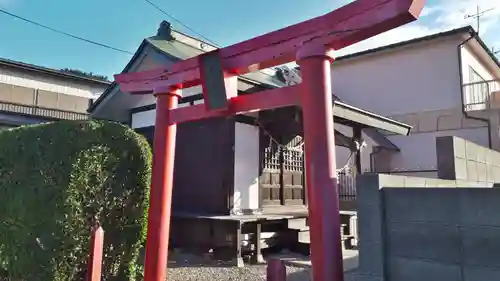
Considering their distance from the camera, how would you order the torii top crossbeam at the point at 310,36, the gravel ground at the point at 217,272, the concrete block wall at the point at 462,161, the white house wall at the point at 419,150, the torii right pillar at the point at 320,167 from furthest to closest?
the white house wall at the point at 419,150 → the gravel ground at the point at 217,272 → the concrete block wall at the point at 462,161 → the torii right pillar at the point at 320,167 → the torii top crossbeam at the point at 310,36

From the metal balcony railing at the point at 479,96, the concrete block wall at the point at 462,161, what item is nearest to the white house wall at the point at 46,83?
the metal balcony railing at the point at 479,96

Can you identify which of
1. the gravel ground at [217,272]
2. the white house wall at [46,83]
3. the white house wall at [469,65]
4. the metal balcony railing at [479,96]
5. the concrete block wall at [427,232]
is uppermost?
the white house wall at [46,83]

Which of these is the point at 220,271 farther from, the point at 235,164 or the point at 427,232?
the point at 427,232

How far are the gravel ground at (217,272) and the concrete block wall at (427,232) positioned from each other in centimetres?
292

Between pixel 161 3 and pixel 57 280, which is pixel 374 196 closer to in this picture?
pixel 57 280

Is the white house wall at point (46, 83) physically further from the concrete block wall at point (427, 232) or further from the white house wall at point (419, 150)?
the concrete block wall at point (427, 232)

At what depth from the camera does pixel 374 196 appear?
2984 mm

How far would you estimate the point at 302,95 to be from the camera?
10.9 ft

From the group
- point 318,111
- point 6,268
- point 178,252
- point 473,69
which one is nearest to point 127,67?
point 178,252

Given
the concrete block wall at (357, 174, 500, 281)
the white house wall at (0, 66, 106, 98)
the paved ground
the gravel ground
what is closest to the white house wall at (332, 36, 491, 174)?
the paved ground

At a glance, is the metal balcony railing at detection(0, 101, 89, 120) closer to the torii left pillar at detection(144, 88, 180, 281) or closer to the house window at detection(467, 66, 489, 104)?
the torii left pillar at detection(144, 88, 180, 281)

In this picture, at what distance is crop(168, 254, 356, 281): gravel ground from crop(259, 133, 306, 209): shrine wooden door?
2162 mm

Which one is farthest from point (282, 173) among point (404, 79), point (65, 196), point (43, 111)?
point (43, 111)

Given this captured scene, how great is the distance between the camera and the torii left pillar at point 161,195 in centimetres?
441
